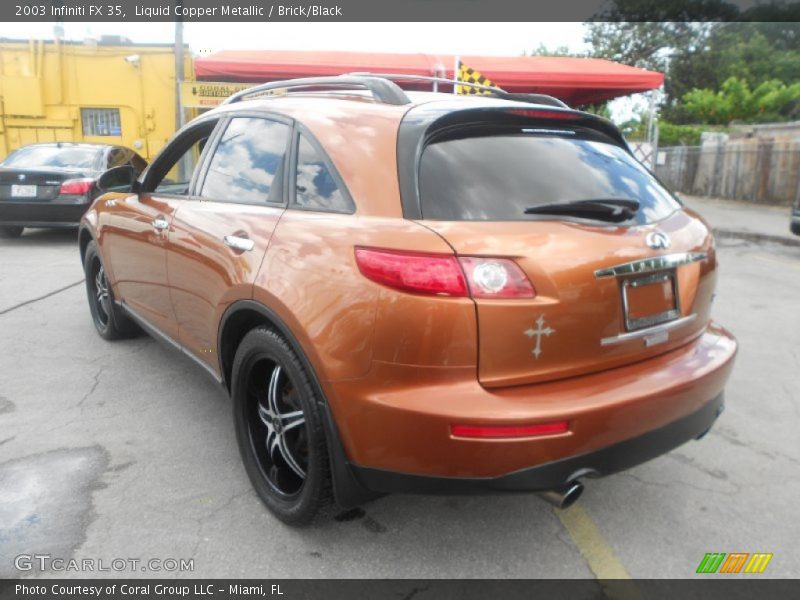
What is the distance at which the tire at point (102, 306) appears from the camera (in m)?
4.88

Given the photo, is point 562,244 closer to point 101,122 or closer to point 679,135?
point 101,122

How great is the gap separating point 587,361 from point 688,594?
945mm

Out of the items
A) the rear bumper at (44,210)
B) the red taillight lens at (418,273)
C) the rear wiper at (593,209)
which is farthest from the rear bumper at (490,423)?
the rear bumper at (44,210)

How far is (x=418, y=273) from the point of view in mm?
2072

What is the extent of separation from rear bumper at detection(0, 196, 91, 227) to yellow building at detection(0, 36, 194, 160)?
807cm

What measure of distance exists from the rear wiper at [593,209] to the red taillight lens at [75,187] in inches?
350

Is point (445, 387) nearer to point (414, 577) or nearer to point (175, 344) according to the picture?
point (414, 577)

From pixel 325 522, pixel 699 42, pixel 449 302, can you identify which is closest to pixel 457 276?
pixel 449 302

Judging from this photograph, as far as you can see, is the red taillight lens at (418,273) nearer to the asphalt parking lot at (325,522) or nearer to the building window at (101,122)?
the asphalt parking lot at (325,522)

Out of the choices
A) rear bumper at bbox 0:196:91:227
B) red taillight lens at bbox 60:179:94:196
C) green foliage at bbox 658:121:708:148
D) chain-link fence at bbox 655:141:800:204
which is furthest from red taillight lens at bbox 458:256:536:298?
green foliage at bbox 658:121:708:148

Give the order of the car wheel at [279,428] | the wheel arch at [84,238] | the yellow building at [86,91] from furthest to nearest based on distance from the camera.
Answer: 1. the yellow building at [86,91]
2. the wheel arch at [84,238]
3. the car wheel at [279,428]

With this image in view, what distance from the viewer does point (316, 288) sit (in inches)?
90.0

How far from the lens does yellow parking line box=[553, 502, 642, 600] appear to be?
7.66ft

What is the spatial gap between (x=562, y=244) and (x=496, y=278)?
11.5 inches
